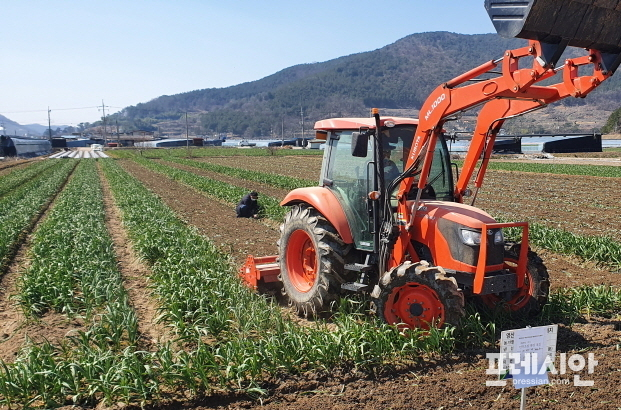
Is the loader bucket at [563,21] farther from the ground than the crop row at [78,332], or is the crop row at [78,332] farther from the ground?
the loader bucket at [563,21]

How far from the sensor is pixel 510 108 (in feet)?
18.6

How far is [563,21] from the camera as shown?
409 centimetres

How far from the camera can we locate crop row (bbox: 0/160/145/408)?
15.0 feet

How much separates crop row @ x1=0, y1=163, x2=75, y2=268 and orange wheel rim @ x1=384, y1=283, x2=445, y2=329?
24.5 feet

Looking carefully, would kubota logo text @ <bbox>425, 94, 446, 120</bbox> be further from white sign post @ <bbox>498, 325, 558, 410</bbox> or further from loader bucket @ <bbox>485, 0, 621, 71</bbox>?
white sign post @ <bbox>498, 325, 558, 410</bbox>

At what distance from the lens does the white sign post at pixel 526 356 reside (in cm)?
369

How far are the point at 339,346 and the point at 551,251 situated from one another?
654 cm

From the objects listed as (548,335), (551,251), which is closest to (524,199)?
(551,251)

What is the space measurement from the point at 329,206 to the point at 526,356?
10.9ft

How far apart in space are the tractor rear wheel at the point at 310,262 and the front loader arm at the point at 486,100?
719 mm

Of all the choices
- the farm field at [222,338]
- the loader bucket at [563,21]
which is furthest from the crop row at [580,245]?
the loader bucket at [563,21]

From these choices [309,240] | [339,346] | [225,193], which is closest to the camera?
[339,346]

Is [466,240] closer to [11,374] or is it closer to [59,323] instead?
[11,374]

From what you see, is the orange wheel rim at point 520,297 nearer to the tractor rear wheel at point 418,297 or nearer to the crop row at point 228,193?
the tractor rear wheel at point 418,297
